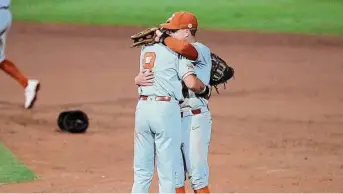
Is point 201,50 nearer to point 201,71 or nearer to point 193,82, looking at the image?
point 201,71

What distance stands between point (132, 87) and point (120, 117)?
8.87ft

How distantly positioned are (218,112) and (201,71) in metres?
6.46

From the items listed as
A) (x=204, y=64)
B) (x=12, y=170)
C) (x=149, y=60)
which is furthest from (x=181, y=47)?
(x=12, y=170)

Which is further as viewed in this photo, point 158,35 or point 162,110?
point 158,35

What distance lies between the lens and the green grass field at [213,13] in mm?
23578

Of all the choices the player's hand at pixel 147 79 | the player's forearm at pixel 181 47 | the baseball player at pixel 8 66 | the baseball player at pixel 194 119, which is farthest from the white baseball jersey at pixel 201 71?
the baseball player at pixel 8 66

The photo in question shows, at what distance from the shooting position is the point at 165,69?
7.54m

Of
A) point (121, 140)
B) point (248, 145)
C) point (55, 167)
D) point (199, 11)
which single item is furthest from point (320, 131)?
point (199, 11)

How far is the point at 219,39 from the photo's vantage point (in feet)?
72.9

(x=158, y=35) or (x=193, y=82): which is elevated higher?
(x=158, y=35)

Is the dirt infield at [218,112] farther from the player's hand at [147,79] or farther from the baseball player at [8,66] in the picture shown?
the player's hand at [147,79]

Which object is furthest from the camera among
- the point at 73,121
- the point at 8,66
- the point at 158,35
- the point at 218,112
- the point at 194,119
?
the point at 218,112

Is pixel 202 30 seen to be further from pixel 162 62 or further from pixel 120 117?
pixel 162 62

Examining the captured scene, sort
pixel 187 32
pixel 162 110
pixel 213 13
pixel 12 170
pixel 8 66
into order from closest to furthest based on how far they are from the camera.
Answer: pixel 162 110 → pixel 187 32 → pixel 12 170 → pixel 8 66 → pixel 213 13
